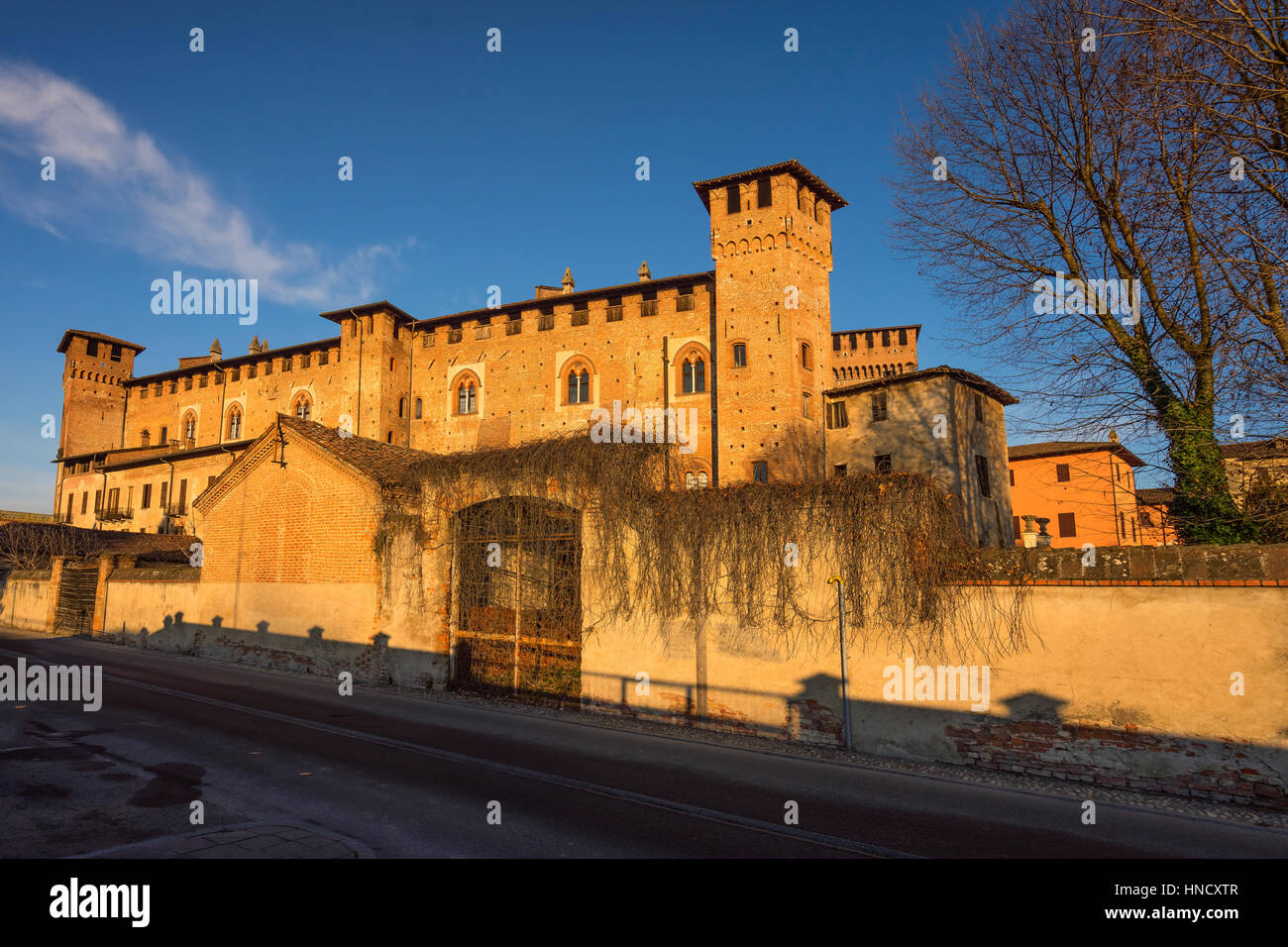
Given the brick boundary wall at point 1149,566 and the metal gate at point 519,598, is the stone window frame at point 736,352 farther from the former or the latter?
the brick boundary wall at point 1149,566

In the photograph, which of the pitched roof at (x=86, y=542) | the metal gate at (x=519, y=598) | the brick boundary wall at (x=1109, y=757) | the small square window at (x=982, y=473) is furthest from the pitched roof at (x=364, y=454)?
the small square window at (x=982, y=473)

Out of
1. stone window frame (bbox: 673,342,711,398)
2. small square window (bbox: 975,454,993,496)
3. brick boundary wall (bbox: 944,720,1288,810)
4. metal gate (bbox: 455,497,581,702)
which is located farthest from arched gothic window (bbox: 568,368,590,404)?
brick boundary wall (bbox: 944,720,1288,810)

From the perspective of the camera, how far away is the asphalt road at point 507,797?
6016mm

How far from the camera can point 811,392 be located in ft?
108

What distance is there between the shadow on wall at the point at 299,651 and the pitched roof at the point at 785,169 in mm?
27257

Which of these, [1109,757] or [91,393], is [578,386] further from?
[91,393]

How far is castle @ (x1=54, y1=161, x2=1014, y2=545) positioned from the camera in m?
31.3

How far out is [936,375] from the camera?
96.9 ft

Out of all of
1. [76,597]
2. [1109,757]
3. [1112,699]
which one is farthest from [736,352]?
[76,597]

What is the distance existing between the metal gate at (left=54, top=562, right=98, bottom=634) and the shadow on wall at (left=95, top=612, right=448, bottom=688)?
16.3 feet

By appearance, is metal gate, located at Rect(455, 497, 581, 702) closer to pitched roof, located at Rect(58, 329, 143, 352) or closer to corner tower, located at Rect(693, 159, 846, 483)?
corner tower, located at Rect(693, 159, 846, 483)
